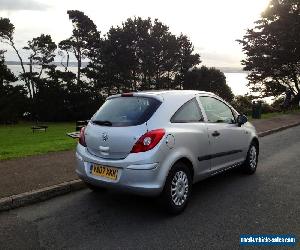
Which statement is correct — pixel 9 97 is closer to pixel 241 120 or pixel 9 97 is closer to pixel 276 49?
pixel 276 49

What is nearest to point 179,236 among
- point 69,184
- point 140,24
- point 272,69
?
point 69,184

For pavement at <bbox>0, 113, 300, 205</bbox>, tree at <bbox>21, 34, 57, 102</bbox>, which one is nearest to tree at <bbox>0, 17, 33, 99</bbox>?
tree at <bbox>21, 34, 57, 102</bbox>

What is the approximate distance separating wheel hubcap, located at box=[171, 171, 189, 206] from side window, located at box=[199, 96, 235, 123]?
126cm

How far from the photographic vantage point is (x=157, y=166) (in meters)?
5.30

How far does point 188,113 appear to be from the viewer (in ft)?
20.2

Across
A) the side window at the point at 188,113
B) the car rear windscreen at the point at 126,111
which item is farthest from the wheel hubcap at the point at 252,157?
the car rear windscreen at the point at 126,111

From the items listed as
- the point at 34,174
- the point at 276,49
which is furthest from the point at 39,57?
the point at 34,174

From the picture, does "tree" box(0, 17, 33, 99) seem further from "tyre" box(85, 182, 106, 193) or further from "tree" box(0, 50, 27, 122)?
"tyre" box(85, 182, 106, 193)

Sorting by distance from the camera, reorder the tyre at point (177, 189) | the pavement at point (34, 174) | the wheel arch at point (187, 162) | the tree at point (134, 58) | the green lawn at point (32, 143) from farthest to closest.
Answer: the tree at point (134, 58), the green lawn at point (32, 143), the pavement at point (34, 174), the wheel arch at point (187, 162), the tyre at point (177, 189)

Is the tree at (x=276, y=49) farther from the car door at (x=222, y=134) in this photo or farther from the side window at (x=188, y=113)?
the side window at (x=188, y=113)

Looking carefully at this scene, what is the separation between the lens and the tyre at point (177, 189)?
5.45 metres

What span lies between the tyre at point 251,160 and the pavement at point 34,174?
10.8 ft

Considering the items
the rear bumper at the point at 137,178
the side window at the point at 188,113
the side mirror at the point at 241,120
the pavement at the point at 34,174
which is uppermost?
the side window at the point at 188,113

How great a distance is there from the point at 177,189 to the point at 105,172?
103 cm
